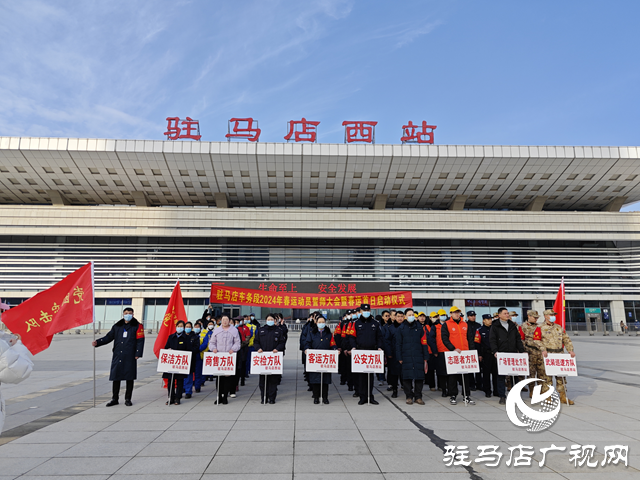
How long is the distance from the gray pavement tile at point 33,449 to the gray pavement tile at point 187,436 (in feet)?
3.93

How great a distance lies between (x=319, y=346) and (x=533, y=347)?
15.6 feet

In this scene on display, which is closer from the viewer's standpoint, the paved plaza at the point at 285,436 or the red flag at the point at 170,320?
the paved plaza at the point at 285,436

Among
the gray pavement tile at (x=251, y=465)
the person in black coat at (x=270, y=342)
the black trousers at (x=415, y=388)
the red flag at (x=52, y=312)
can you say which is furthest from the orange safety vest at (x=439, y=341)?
the red flag at (x=52, y=312)

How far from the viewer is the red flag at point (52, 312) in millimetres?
6348

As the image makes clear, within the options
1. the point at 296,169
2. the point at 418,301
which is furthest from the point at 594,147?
the point at 296,169

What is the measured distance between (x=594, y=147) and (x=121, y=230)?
146 ft

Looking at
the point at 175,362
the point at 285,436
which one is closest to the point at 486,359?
the point at 285,436

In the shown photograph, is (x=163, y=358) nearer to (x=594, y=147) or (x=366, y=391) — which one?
(x=366, y=391)

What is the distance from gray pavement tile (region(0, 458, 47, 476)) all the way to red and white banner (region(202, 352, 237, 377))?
3.58 metres

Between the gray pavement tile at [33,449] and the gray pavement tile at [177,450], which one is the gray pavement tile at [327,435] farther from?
the gray pavement tile at [33,449]

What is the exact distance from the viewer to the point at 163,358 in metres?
8.30

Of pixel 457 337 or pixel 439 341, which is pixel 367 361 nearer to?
pixel 439 341

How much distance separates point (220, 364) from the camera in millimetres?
8258

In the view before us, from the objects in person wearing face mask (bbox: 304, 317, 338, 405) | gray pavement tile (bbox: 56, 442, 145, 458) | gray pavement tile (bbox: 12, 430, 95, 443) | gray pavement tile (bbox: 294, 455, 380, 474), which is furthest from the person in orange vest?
gray pavement tile (bbox: 12, 430, 95, 443)
